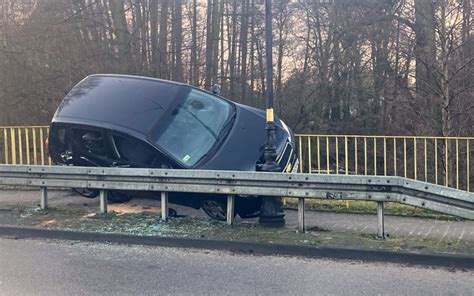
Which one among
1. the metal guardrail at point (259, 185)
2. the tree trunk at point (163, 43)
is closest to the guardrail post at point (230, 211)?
the metal guardrail at point (259, 185)

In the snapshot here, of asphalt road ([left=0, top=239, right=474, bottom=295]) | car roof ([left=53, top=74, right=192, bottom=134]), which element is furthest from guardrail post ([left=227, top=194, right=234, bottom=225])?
car roof ([left=53, top=74, right=192, bottom=134])

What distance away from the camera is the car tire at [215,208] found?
7.30 metres

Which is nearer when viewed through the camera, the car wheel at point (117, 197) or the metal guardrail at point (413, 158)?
the car wheel at point (117, 197)

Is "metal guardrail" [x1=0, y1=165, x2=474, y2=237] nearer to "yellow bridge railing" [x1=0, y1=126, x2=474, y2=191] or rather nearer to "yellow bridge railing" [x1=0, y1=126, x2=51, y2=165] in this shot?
"yellow bridge railing" [x1=0, y1=126, x2=51, y2=165]

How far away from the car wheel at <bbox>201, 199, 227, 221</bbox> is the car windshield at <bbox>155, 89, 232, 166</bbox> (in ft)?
2.05

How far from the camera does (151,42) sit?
66.7 ft

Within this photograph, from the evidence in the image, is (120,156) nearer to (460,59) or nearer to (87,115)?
(87,115)

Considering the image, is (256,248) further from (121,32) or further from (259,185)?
(121,32)

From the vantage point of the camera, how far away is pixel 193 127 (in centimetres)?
754

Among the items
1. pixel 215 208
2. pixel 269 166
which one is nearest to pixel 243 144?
pixel 269 166

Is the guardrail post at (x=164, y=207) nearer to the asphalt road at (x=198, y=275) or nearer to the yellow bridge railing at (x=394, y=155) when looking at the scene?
the asphalt road at (x=198, y=275)

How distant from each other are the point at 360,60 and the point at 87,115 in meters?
15.7

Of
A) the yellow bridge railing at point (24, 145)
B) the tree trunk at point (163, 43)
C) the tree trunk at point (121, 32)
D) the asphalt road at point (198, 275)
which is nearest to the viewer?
the asphalt road at point (198, 275)

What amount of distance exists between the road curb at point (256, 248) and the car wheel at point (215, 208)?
1031mm
